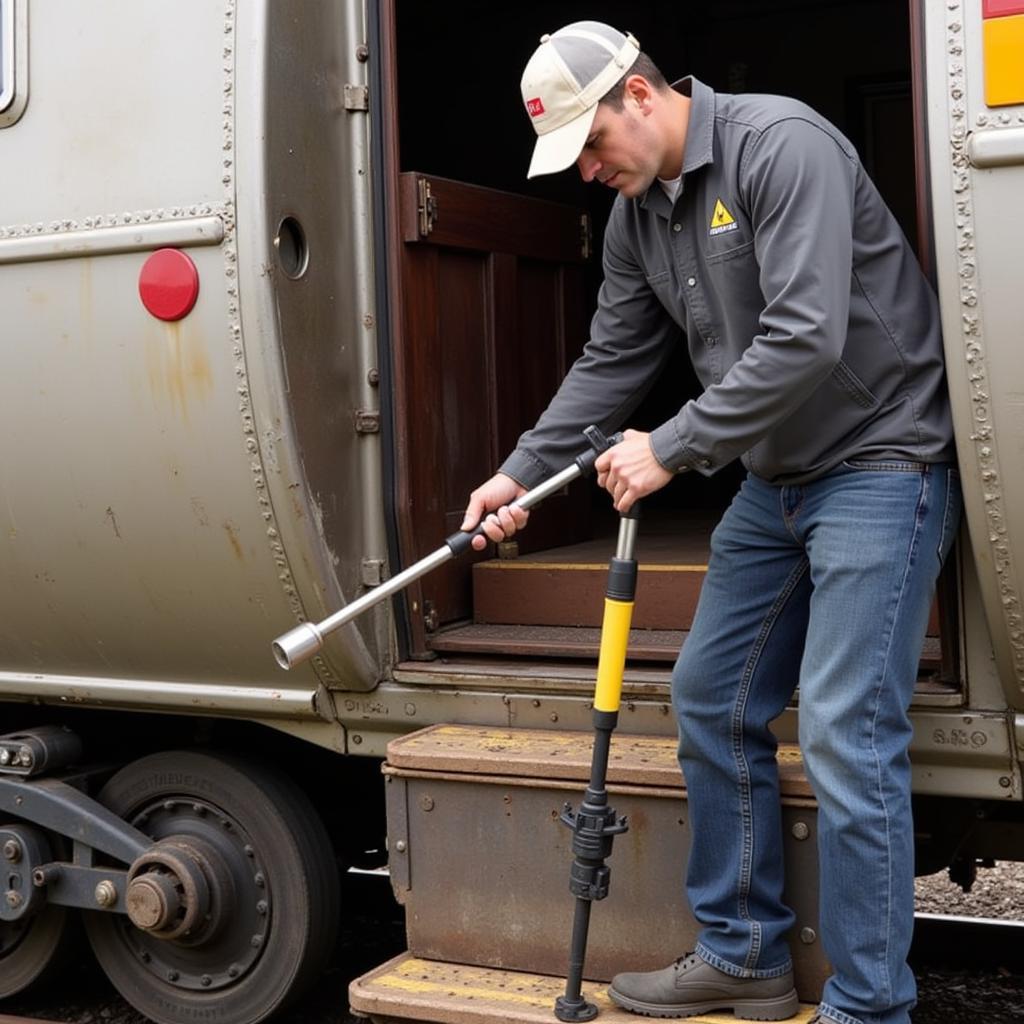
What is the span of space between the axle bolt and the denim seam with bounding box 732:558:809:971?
1638 mm

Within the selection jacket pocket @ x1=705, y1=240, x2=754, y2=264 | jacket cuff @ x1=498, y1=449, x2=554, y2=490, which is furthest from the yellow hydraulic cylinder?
jacket pocket @ x1=705, y1=240, x2=754, y2=264

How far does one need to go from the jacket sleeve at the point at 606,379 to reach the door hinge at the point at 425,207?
21.9 inches

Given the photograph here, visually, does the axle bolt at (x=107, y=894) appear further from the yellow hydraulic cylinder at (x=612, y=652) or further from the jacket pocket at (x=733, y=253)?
the jacket pocket at (x=733, y=253)

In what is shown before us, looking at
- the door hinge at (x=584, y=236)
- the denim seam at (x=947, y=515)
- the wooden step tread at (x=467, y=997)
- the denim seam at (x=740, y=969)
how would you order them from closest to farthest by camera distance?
the denim seam at (x=947, y=515), the denim seam at (x=740, y=969), the wooden step tread at (x=467, y=997), the door hinge at (x=584, y=236)

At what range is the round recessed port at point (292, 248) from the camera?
3473 mm

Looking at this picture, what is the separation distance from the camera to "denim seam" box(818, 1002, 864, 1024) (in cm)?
285

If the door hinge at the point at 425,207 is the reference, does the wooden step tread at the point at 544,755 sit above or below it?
below

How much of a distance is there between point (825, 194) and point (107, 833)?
236 cm

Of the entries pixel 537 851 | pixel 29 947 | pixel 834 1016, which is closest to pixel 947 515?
pixel 834 1016

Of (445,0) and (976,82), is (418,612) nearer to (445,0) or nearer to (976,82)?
(976,82)

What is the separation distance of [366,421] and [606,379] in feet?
1.95

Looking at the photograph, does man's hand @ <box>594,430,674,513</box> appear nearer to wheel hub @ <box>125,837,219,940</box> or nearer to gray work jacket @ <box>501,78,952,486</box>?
gray work jacket @ <box>501,78,952,486</box>

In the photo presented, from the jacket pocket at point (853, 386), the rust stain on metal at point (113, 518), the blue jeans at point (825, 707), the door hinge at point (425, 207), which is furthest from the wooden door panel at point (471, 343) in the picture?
the jacket pocket at point (853, 386)

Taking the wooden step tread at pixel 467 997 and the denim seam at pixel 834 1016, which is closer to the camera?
the denim seam at pixel 834 1016
